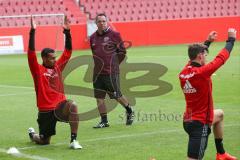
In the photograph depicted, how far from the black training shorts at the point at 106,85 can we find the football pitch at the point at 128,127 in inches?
23.9

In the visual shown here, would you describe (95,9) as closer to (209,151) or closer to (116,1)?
(116,1)

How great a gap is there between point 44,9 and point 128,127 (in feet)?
92.1

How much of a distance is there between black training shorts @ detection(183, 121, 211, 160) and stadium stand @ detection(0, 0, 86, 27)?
28752mm

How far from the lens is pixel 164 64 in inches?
981

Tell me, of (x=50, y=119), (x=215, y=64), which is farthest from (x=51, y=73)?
(x=215, y=64)

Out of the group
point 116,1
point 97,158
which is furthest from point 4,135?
point 116,1

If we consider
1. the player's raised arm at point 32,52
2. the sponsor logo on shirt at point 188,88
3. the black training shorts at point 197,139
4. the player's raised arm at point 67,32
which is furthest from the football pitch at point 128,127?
the player's raised arm at point 67,32

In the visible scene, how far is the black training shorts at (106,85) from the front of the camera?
12117 millimetres

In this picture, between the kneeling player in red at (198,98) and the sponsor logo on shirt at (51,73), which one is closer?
→ the kneeling player in red at (198,98)

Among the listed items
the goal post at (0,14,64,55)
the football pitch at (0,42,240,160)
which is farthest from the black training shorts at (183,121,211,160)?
the goal post at (0,14,64,55)

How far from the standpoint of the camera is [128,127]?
11.9 m

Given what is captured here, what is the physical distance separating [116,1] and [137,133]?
31.5 metres

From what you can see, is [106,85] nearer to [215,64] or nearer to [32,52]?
[32,52]

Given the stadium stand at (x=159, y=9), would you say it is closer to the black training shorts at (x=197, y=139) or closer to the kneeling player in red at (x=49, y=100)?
the kneeling player in red at (x=49, y=100)
